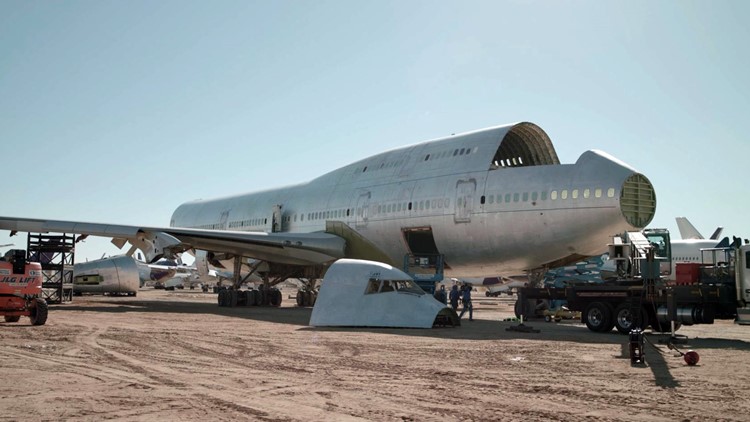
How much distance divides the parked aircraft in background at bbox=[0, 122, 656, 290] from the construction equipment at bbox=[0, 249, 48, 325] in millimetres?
8084

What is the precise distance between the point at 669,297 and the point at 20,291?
1779 cm

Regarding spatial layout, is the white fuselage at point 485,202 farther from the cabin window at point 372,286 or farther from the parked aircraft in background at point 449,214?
the cabin window at point 372,286

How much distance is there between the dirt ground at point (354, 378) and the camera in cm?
830

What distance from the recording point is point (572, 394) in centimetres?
954

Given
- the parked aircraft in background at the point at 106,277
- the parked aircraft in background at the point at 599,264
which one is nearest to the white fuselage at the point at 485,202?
the parked aircraft in background at the point at 599,264

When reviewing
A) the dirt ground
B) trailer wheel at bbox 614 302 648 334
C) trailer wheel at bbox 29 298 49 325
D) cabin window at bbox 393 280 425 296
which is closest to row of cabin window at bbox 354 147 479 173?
cabin window at bbox 393 280 425 296

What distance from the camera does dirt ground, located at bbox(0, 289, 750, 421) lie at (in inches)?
327

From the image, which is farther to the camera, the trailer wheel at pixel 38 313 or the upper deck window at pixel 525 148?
the upper deck window at pixel 525 148

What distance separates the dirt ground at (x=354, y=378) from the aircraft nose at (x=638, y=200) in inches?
207

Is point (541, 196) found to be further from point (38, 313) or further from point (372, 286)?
point (38, 313)

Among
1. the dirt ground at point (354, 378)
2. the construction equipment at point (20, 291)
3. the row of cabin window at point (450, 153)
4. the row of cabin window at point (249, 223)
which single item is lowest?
the dirt ground at point (354, 378)

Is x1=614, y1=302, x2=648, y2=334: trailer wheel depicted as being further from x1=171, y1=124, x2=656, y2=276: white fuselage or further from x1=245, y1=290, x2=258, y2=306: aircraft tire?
x1=245, y1=290, x2=258, y2=306: aircraft tire

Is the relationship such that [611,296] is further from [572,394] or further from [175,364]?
[175,364]

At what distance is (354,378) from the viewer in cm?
1080
